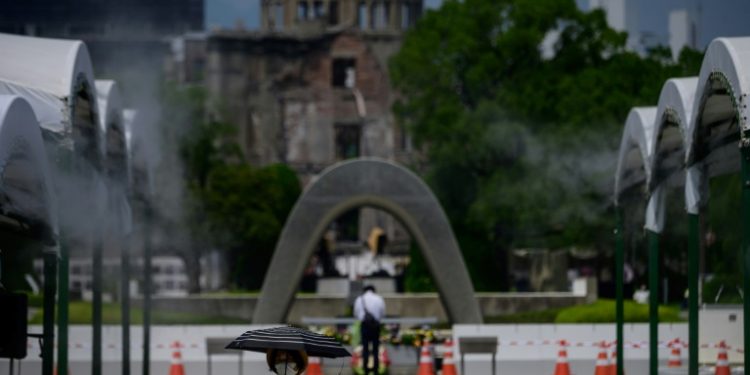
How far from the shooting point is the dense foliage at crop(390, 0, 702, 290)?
61.3m

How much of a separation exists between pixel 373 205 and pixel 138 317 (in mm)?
10342

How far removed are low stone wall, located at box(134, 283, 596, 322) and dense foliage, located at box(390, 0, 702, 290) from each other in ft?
13.1

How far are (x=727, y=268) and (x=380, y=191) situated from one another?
8946 mm

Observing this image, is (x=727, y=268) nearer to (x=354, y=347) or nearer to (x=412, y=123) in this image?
(x=354, y=347)

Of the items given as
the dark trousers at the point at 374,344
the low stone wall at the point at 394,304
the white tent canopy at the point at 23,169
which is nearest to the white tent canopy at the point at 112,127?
the white tent canopy at the point at 23,169

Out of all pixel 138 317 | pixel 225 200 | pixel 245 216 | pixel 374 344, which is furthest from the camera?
pixel 245 216

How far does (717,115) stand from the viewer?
76.4ft

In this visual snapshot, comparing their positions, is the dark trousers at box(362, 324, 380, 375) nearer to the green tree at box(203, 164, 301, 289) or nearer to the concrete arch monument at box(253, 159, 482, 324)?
the concrete arch monument at box(253, 159, 482, 324)

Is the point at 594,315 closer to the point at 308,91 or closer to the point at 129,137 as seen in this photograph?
the point at 129,137

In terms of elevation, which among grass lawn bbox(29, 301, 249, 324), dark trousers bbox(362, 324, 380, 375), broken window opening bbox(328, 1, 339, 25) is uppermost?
broken window opening bbox(328, 1, 339, 25)

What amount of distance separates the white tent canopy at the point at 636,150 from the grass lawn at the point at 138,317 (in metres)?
21.9

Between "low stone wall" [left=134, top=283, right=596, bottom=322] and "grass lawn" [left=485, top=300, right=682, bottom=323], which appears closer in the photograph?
"grass lawn" [left=485, top=300, right=682, bottom=323]

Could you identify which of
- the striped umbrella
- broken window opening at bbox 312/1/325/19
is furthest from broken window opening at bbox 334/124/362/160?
the striped umbrella

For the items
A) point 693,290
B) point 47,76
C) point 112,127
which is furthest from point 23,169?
point 693,290
